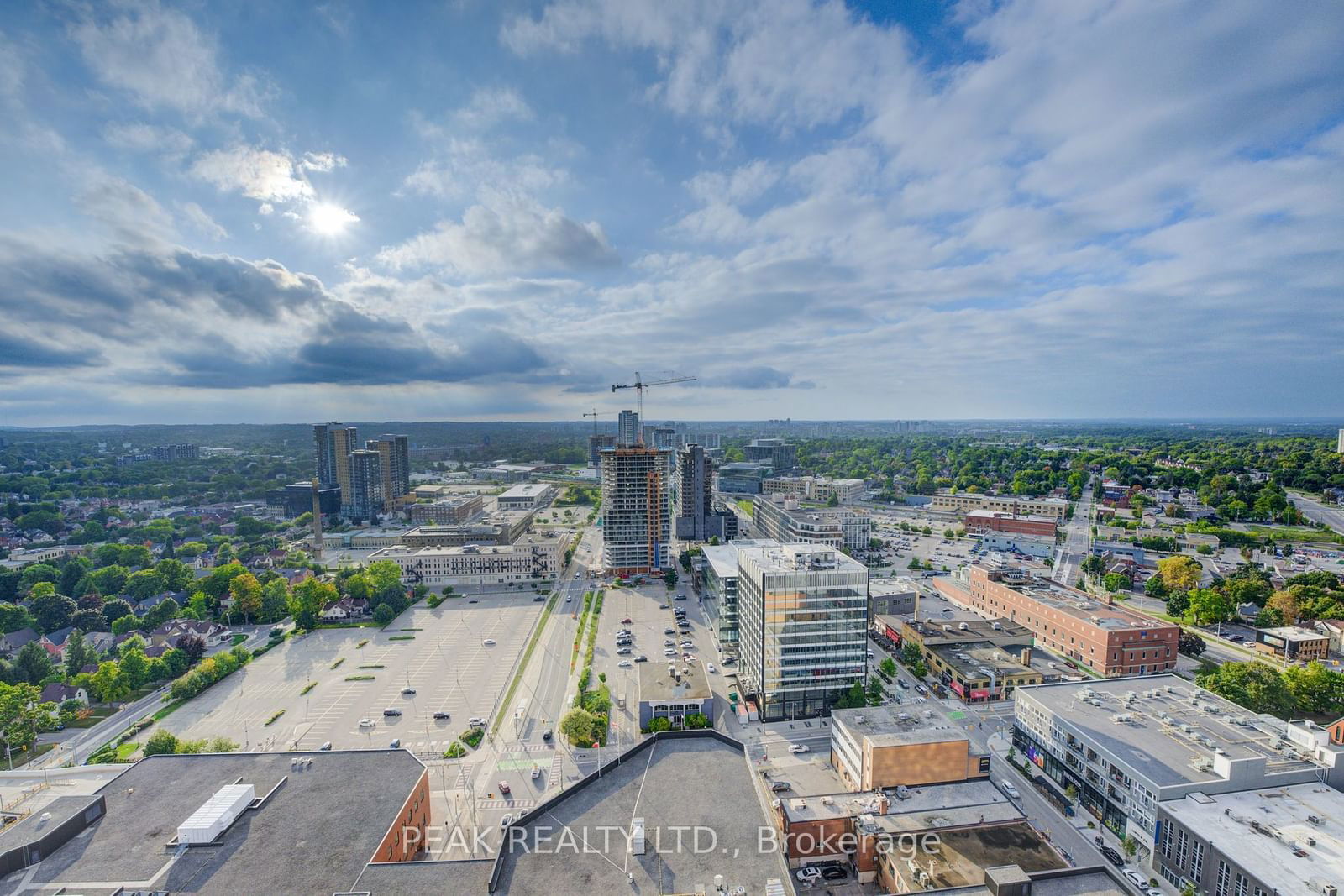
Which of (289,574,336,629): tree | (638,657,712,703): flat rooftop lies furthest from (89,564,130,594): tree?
(638,657,712,703): flat rooftop

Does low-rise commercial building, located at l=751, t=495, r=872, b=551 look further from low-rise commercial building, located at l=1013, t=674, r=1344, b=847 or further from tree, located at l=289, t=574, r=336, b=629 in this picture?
tree, located at l=289, t=574, r=336, b=629

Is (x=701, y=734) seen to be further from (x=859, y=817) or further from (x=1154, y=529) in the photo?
(x=1154, y=529)

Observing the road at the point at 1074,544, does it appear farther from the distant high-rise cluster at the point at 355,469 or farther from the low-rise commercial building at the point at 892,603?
the distant high-rise cluster at the point at 355,469

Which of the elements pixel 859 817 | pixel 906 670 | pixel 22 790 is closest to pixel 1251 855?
pixel 859 817

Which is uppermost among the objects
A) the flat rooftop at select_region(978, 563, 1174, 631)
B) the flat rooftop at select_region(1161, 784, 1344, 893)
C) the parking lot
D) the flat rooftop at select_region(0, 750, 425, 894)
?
the flat rooftop at select_region(0, 750, 425, 894)

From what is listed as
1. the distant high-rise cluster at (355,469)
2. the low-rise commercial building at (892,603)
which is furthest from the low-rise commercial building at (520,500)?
the low-rise commercial building at (892,603)
